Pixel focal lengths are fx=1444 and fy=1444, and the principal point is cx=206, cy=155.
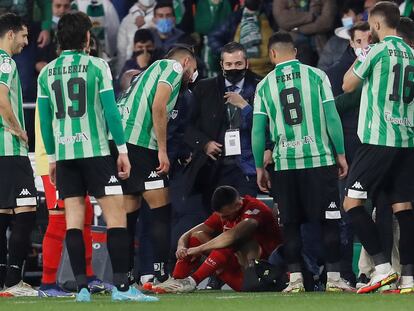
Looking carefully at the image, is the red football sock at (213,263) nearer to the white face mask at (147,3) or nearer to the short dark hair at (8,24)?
the short dark hair at (8,24)

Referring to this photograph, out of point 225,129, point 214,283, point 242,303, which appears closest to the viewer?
point 242,303

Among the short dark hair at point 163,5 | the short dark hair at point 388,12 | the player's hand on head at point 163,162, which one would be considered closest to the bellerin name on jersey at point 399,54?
the short dark hair at point 388,12

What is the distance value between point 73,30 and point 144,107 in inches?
84.7

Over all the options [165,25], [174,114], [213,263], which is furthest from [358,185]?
[165,25]

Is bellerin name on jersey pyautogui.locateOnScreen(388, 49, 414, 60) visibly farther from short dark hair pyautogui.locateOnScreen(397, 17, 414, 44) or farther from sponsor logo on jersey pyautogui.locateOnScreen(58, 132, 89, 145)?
sponsor logo on jersey pyautogui.locateOnScreen(58, 132, 89, 145)

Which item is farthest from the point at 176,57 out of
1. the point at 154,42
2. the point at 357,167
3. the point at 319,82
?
the point at 154,42

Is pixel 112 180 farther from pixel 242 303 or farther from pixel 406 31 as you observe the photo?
pixel 406 31

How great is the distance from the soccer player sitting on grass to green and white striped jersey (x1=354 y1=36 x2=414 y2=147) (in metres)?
1.72

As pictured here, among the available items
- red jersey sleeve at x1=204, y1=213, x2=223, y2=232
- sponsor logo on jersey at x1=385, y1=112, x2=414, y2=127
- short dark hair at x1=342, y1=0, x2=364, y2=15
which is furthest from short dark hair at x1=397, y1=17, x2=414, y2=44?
short dark hair at x1=342, y1=0, x2=364, y2=15

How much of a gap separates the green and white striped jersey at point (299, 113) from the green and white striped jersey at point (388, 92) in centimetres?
62

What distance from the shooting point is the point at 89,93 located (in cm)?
1073

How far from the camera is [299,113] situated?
1205 centimetres

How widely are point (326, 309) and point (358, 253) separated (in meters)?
4.44

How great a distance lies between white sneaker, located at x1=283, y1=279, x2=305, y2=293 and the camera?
12.1 m
